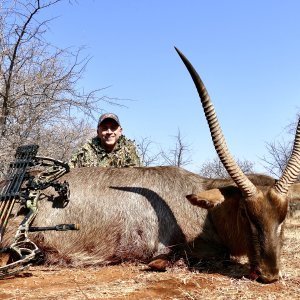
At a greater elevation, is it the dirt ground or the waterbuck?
the waterbuck

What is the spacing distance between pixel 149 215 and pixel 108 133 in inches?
100

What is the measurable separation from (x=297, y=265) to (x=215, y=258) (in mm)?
899

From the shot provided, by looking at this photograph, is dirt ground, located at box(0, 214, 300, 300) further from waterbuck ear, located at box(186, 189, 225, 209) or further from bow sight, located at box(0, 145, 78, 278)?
waterbuck ear, located at box(186, 189, 225, 209)

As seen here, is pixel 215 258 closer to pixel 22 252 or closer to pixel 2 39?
pixel 22 252

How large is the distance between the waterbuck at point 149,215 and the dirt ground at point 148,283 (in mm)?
213

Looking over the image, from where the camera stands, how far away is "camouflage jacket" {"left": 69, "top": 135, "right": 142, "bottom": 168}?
23.8 ft

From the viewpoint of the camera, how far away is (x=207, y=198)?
449cm

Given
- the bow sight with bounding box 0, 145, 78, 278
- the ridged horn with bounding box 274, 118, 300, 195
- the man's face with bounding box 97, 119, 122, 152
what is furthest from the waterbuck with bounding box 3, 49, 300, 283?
the man's face with bounding box 97, 119, 122, 152

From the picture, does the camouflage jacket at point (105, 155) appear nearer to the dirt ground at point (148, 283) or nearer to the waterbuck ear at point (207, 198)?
the dirt ground at point (148, 283)

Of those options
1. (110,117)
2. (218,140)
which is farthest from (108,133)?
(218,140)

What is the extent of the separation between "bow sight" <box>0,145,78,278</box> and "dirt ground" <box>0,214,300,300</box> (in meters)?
0.26

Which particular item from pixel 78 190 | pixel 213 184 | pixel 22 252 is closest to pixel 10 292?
pixel 22 252

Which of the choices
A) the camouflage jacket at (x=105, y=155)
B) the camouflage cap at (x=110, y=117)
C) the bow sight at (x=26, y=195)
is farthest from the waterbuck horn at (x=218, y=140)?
the camouflage cap at (x=110, y=117)

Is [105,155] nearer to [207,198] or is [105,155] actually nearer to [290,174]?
[207,198]
